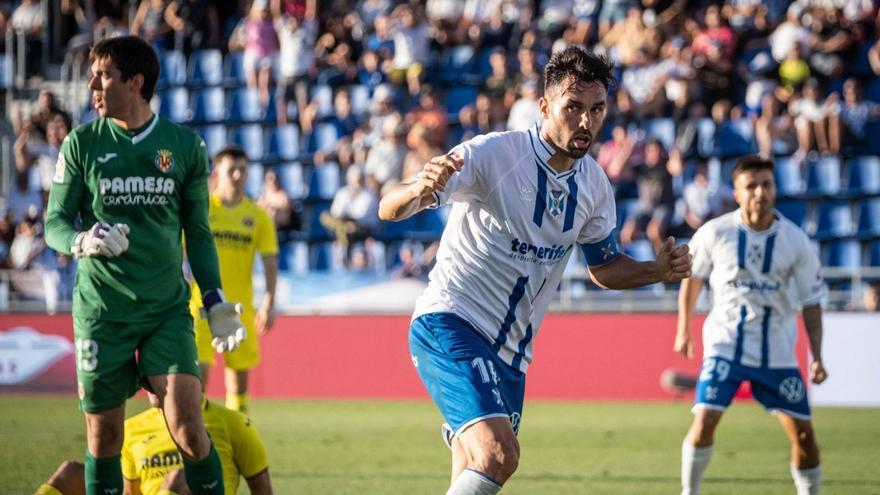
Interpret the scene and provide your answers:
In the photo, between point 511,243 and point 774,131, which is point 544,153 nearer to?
point 511,243

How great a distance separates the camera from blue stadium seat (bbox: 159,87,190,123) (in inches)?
957

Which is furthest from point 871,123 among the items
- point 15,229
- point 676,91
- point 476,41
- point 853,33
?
point 15,229

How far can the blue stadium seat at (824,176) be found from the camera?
1962cm

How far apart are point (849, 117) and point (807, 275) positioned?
11229mm

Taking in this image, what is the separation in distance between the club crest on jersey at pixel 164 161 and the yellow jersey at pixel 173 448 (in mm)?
1387

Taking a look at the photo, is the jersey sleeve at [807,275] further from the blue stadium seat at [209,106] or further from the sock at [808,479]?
the blue stadium seat at [209,106]

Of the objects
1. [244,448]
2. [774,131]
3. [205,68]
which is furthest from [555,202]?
[205,68]

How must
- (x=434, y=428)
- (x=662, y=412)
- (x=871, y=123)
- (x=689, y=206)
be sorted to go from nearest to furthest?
(x=434, y=428) → (x=662, y=412) → (x=689, y=206) → (x=871, y=123)

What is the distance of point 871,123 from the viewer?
65.7 ft

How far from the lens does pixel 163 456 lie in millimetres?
7211

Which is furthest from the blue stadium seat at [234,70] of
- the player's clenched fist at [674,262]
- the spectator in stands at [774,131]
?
the player's clenched fist at [674,262]

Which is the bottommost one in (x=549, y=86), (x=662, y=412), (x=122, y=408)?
(x=662, y=412)

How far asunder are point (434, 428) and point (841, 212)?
8.30 m

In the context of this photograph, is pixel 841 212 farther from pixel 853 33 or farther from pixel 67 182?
pixel 67 182
